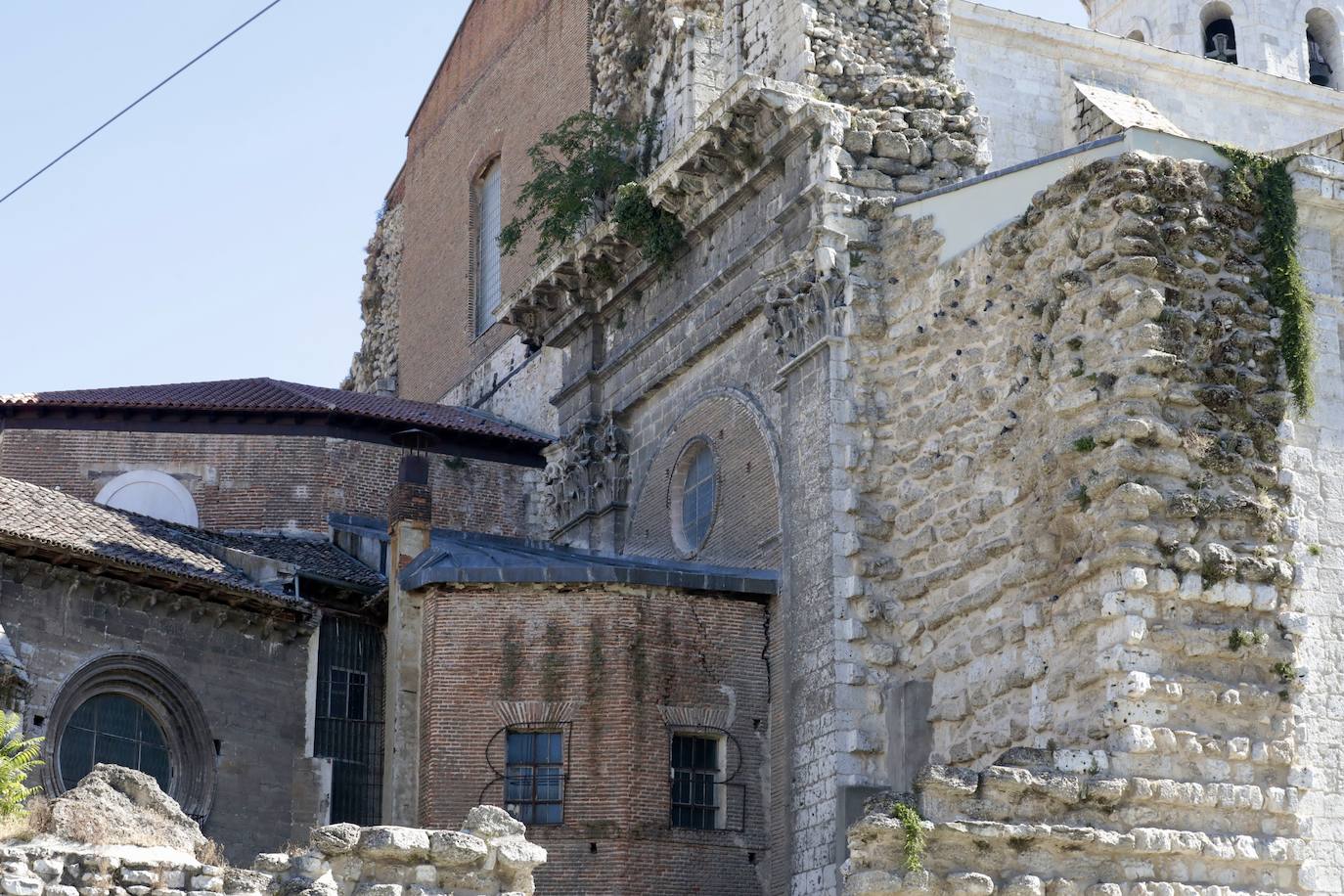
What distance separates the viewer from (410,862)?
11828 mm

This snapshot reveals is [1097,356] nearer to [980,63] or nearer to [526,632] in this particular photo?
[526,632]

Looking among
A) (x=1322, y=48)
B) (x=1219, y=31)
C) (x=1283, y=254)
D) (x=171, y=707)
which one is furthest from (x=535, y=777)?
(x=1219, y=31)

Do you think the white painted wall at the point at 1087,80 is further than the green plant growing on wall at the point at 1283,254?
Yes

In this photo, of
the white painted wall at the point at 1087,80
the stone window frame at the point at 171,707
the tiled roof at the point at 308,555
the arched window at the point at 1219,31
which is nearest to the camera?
the stone window frame at the point at 171,707

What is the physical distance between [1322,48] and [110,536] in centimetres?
2150

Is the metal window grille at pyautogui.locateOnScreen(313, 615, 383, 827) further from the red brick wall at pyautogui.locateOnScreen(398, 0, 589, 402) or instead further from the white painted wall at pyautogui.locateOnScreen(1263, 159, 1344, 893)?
the white painted wall at pyautogui.locateOnScreen(1263, 159, 1344, 893)

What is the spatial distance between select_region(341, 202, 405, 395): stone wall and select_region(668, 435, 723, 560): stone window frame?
12.9 metres

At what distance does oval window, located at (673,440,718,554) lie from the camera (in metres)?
19.6

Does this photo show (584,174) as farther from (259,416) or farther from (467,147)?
(467,147)

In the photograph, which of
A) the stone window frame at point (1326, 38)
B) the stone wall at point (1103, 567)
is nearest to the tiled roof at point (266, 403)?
the stone wall at point (1103, 567)

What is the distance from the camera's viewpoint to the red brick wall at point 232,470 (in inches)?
955

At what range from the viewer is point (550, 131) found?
27000mm

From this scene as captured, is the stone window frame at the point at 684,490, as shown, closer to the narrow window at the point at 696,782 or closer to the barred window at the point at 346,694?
the narrow window at the point at 696,782

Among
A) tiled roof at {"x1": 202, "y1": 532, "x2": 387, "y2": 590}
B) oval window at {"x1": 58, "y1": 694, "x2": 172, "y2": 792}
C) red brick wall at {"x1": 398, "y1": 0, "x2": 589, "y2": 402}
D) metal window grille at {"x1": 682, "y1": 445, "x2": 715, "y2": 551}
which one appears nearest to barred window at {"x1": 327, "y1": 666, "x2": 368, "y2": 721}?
tiled roof at {"x1": 202, "y1": 532, "x2": 387, "y2": 590}
